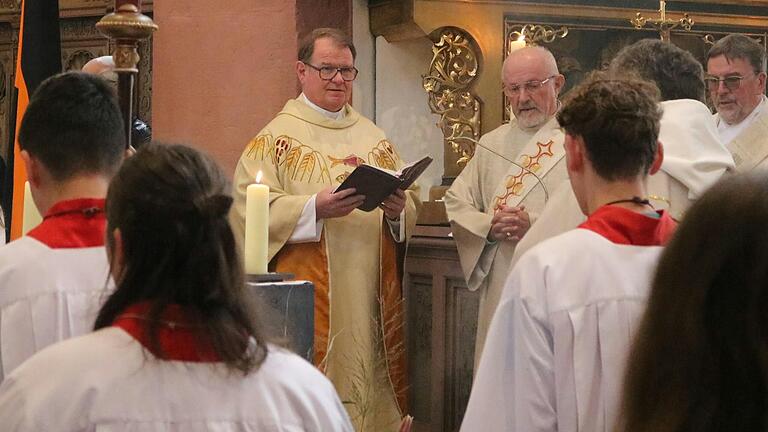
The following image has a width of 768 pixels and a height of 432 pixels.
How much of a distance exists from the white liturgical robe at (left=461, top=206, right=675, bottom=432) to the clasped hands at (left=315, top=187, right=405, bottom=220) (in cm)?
208

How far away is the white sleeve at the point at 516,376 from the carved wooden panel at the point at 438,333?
2716 mm

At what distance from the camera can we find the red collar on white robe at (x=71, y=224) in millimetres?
2402

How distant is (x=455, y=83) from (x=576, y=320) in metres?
3.17

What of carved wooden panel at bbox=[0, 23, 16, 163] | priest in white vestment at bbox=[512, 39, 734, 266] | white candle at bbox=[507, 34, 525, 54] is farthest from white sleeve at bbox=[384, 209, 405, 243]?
carved wooden panel at bbox=[0, 23, 16, 163]

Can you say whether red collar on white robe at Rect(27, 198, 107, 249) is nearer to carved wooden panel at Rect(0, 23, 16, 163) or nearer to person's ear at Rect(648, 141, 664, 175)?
person's ear at Rect(648, 141, 664, 175)

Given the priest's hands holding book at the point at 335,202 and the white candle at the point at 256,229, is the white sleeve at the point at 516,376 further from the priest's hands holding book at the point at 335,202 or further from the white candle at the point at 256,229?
the priest's hands holding book at the point at 335,202

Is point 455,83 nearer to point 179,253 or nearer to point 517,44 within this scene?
point 517,44

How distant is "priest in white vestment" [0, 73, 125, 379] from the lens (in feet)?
7.73

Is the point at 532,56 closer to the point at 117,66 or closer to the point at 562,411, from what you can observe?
the point at 117,66

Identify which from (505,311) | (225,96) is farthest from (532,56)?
(505,311)

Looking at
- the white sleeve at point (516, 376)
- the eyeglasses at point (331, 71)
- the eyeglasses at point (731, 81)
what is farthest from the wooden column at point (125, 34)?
the eyeglasses at point (731, 81)

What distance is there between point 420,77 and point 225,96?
0.91 m

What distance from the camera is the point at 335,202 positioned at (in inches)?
182

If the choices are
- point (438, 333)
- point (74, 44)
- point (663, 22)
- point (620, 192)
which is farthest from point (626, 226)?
point (74, 44)
